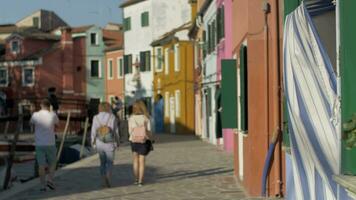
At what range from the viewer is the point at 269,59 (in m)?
11.3

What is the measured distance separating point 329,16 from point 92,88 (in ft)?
189

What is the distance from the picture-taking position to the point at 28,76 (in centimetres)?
6469

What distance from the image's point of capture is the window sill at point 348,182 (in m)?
4.63

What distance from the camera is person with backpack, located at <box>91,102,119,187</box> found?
45.0 feet

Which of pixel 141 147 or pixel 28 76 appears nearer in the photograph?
pixel 141 147

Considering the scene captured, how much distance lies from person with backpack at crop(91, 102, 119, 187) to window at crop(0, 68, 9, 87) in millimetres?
53461

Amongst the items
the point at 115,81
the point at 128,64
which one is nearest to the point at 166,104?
the point at 128,64

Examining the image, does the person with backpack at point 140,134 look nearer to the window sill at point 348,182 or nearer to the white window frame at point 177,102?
the window sill at point 348,182

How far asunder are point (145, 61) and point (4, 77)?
19.0 metres

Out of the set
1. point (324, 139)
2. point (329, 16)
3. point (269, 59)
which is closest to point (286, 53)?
point (329, 16)

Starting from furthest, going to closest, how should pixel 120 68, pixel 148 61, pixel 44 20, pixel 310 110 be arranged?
pixel 44 20
pixel 120 68
pixel 148 61
pixel 310 110

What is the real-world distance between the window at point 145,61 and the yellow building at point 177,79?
2493mm

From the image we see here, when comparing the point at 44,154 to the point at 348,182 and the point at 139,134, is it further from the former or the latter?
the point at 348,182

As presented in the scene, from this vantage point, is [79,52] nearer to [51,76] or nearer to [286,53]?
[51,76]
